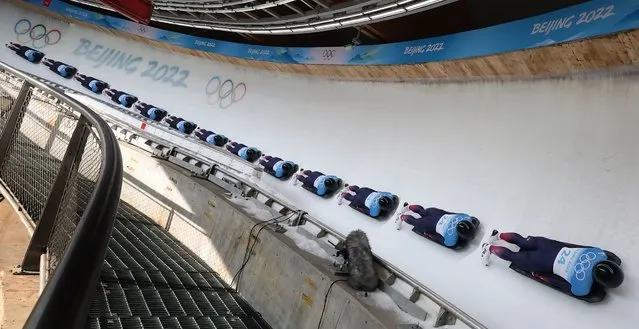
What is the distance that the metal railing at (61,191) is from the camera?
0.76 metres

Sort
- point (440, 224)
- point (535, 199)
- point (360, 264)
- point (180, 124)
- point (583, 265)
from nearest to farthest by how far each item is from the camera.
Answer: point (583, 265), point (360, 264), point (535, 199), point (440, 224), point (180, 124)

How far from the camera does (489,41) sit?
183 inches

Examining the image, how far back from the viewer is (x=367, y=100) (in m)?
7.13

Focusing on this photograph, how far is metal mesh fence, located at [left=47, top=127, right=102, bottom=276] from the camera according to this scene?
1.95 m

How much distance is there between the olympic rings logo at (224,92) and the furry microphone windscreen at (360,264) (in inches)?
276

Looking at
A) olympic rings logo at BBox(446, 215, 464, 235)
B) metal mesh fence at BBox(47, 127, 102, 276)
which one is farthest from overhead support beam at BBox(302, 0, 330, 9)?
metal mesh fence at BBox(47, 127, 102, 276)

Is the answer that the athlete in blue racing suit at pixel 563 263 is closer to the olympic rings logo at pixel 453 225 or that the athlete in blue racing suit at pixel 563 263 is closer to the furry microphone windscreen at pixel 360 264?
the olympic rings logo at pixel 453 225

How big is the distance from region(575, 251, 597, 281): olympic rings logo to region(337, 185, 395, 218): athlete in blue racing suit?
2.48 metres

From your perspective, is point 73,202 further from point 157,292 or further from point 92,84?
point 92,84

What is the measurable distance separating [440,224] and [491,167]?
2.91ft

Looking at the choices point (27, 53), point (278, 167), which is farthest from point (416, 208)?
point (27, 53)

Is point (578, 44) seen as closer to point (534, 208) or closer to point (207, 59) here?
point (534, 208)

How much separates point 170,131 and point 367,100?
506 centimetres

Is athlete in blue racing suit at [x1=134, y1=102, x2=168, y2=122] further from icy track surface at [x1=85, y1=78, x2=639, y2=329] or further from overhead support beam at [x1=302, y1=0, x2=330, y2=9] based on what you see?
icy track surface at [x1=85, y1=78, x2=639, y2=329]
